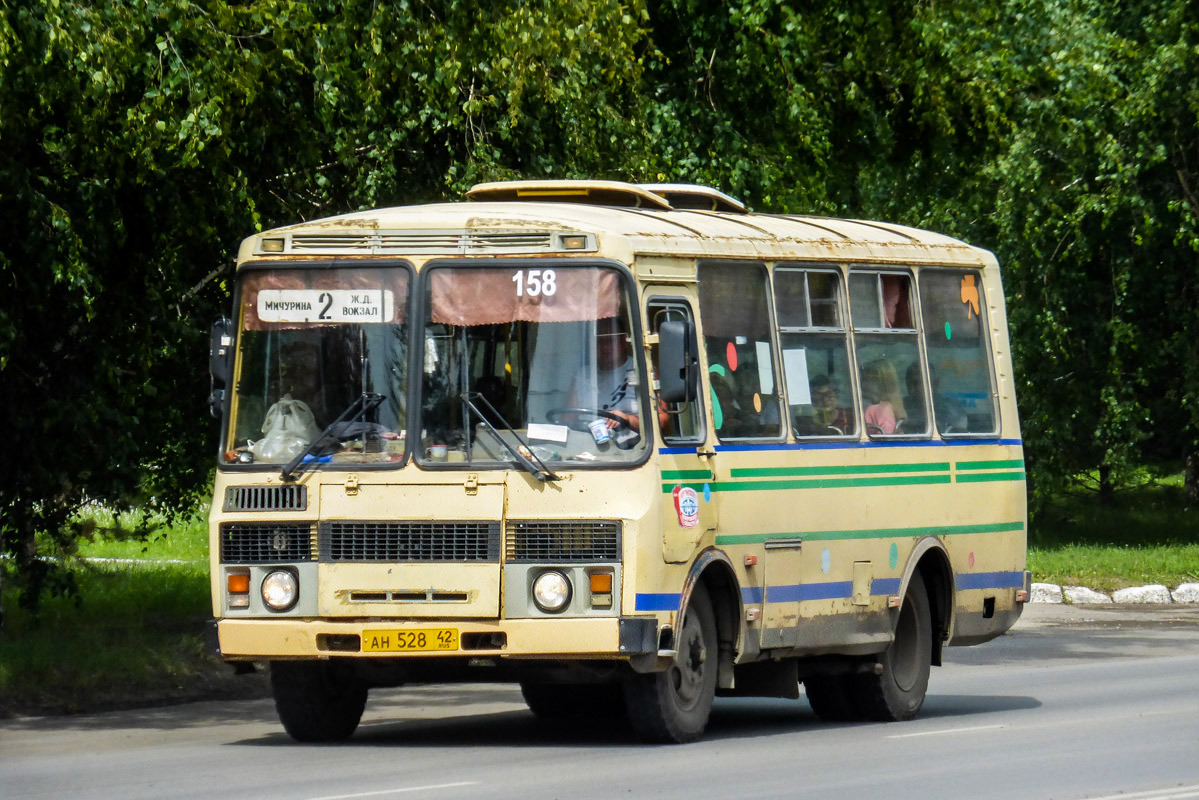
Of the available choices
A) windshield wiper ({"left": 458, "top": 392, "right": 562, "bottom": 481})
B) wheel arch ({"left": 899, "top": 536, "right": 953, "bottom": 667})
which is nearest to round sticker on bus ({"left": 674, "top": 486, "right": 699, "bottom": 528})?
windshield wiper ({"left": 458, "top": 392, "right": 562, "bottom": 481})

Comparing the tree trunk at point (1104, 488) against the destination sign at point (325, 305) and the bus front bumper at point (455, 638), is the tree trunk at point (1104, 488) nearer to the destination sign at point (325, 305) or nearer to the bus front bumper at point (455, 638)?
the destination sign at point (325, 305)

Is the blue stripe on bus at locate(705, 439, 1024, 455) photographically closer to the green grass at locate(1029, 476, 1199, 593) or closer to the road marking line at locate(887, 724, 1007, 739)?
the road marking line at locate(887, 724, 1007, 739)

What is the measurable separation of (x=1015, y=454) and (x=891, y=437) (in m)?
1.73

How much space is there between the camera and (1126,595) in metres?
25.3

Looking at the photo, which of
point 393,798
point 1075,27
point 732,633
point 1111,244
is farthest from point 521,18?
point 1111,244

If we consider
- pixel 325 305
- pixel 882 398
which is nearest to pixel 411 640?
pixel 325 305

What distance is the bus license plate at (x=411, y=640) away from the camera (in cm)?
1120

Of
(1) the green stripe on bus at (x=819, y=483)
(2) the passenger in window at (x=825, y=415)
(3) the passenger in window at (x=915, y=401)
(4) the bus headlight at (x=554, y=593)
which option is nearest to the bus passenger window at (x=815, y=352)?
(2) the passenger in window at (x=825, y=415)

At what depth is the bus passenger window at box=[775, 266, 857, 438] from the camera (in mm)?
13016

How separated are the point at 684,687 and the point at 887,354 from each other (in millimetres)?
3104

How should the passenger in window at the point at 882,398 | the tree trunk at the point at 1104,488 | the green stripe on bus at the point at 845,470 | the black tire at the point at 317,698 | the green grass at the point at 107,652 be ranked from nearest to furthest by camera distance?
1. the black tire at the point at 317,698
2. the green stripe on bus at the point at 845,470
3. the passenger in window at the point at 882,398
4. the green grass at the point at 107,652
5. the tree trunk at the point at 1104,488

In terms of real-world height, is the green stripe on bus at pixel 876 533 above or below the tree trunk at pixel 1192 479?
below

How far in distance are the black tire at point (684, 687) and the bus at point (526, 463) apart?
2 cm

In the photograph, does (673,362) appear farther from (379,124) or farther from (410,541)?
(379,124)
